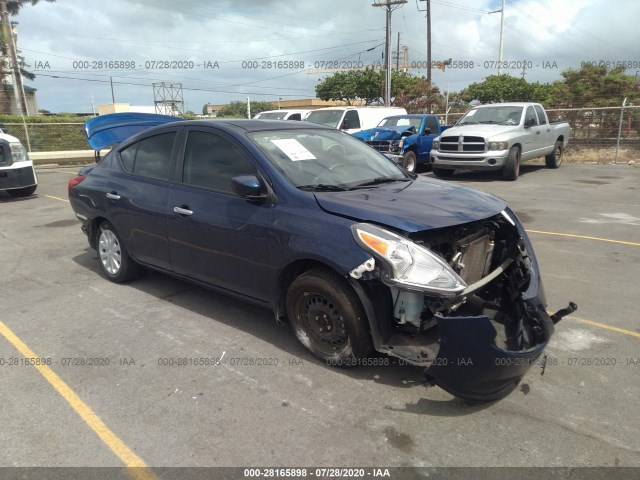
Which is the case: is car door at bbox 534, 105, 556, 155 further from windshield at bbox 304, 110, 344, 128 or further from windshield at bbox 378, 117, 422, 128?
windshield at bbox 304, 110, 344, 128

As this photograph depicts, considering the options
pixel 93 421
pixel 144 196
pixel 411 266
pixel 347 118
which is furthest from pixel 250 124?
pixel 347 118

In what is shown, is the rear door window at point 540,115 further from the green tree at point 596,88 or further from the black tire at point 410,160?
the green tree at point 596,88

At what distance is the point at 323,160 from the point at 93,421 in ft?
8.09

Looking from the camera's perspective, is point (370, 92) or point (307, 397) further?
point (370, 92)

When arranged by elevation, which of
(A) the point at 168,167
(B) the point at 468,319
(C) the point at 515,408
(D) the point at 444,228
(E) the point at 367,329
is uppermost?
(A) the point at 168,167

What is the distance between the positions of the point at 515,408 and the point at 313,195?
6.17 ft

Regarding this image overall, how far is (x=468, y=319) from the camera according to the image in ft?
8.45

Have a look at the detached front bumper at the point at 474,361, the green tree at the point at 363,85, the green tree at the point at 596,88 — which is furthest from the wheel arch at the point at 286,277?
the green tree at the point at 363,85

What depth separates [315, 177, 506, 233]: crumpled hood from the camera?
3.00 metres

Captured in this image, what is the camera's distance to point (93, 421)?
2.82 metres

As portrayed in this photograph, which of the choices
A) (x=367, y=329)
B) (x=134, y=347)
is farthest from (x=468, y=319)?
(x=134, y=347)

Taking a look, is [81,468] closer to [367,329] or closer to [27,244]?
[367,329]

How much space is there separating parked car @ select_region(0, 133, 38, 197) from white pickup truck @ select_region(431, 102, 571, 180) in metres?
9.87

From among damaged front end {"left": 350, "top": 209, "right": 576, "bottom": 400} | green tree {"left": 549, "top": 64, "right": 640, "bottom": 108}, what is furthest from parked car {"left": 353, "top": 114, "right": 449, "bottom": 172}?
green tree {"left": 549, "top": 64, "right": 640, "bottom": 108}
